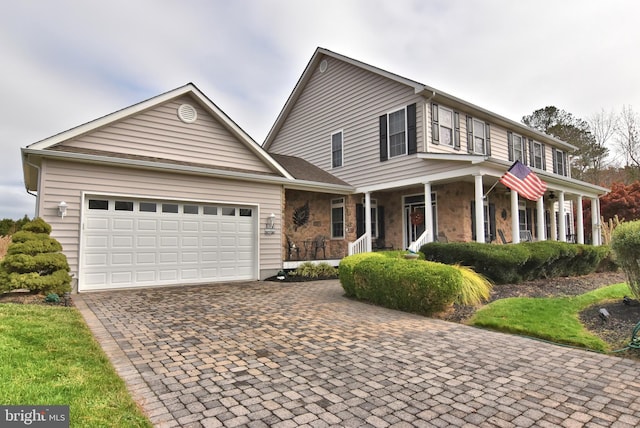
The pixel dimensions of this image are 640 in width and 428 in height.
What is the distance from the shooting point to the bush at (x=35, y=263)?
6852 mm

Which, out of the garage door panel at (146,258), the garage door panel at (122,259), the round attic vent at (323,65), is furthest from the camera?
the round attic vent at (323,65)

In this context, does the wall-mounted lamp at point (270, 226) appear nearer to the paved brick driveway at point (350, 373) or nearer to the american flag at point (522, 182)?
the paved brick driveway at point (350, 373)

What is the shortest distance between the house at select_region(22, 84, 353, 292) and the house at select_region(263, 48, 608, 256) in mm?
2889

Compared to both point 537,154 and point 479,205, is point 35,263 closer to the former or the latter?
point 479,205

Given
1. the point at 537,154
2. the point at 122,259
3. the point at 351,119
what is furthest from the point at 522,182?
the point at 122,259

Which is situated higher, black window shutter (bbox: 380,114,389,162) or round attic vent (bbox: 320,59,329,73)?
round attic vent (bbox: 320,59,329,73)

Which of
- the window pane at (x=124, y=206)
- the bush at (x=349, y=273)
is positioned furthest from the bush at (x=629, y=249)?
the window pane at (x=124, y=206)

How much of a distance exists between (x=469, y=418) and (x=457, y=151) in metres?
11.8

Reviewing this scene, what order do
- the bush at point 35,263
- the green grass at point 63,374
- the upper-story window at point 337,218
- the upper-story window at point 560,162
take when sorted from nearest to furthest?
the green grass at point 63,374 < the bush at point 35,263 < the upper-story window at point 337,218 < the upper-story window at point 560,162

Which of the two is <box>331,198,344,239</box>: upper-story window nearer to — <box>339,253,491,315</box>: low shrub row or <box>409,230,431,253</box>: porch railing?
<box>409,230,431,253</box>: porch railing

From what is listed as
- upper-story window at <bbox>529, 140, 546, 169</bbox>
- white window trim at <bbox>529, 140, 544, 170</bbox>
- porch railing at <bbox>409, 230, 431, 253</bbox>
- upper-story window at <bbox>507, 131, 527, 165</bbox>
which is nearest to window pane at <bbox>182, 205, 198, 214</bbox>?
porch railing at <bbox>409, 230, 431, 253</bbox>

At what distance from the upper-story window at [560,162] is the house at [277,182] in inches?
38.8

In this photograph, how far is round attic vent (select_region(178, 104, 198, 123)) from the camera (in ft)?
34.0

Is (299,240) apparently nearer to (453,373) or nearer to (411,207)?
(411,207)
